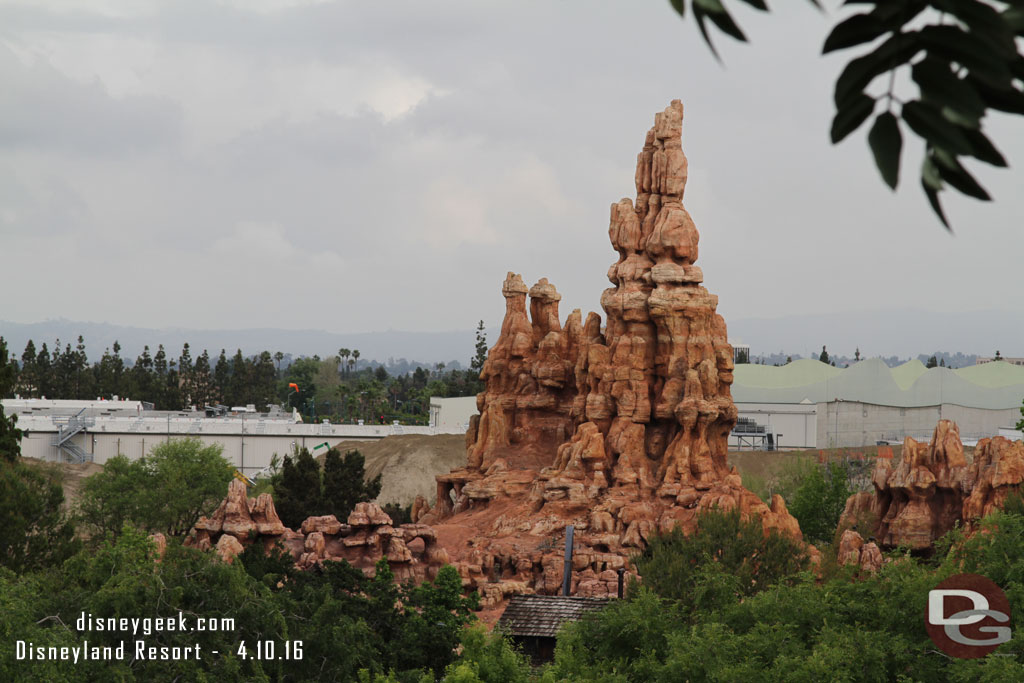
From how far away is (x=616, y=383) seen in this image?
150ft

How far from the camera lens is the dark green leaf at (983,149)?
98.4 inches

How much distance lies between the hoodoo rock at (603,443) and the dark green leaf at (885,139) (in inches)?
1405

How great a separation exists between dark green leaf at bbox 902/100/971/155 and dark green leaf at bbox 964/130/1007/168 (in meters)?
0.02

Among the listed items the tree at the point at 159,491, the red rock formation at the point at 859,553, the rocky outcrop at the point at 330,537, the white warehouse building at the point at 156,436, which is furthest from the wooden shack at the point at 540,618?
the white warehouse building at the point at 156,436

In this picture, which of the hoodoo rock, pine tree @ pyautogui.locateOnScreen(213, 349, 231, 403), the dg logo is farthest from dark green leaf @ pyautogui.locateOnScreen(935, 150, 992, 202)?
pine tree @ pyautogui.locateOnScreen(213, 349, 231, 403)

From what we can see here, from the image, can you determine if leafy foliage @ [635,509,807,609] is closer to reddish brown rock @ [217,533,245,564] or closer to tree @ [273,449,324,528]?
reddish brown rock @ [217,533,245,564]

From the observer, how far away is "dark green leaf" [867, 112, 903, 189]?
2521mm

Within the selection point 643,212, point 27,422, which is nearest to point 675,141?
point 643,212

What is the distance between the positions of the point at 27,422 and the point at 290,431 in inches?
713

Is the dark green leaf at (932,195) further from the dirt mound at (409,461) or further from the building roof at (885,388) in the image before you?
the building roof at (885,388)

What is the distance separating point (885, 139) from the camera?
2543 mm

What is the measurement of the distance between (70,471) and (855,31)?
83038 millimetres

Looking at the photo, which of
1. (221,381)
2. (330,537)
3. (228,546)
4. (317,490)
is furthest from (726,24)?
(221,381)

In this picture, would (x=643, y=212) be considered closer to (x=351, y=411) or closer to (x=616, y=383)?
(x=616, y=383)
